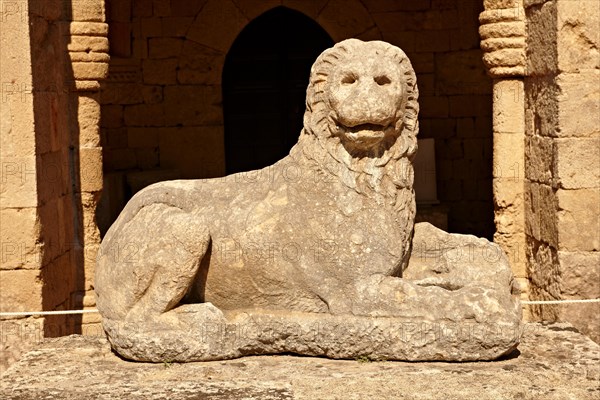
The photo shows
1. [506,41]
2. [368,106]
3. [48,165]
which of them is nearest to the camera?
[368,106]

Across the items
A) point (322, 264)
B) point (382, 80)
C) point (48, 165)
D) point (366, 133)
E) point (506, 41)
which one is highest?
point (506, 41)

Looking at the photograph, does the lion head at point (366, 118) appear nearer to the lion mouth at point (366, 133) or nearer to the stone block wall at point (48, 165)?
the lion mouth at point (366, 133)

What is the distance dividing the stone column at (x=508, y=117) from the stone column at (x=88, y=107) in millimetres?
2792

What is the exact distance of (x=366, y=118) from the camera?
195 inches

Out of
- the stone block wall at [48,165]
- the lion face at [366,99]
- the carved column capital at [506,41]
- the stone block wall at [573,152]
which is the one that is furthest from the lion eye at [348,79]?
the carved column capital at [506,41]

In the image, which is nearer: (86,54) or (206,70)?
(86,54)

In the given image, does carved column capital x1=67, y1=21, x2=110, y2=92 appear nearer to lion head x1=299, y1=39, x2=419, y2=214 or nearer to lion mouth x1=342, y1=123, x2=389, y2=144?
lion head x1=299, y1=39, x2=419, y2=214

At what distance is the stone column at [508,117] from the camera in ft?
24.4

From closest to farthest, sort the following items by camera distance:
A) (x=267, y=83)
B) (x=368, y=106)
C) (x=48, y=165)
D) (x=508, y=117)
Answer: (x=368, y=106) → (x=48, y=165) → (x=508, y=117) → (x=267, y=83)

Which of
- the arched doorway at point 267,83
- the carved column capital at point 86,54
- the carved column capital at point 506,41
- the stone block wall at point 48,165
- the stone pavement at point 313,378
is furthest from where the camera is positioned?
the arched doorway at point 267,83

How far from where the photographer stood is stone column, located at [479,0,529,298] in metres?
7.45

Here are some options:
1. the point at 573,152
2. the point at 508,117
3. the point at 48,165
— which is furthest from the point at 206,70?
the point at 573,152

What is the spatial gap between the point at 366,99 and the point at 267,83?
22.6 ft

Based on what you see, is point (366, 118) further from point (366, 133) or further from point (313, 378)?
point (313, 378)
